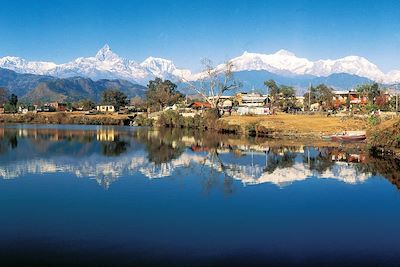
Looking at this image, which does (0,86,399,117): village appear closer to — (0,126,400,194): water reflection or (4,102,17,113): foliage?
(4,102,17,113): foliage

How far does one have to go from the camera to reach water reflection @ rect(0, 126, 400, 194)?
1169 inches

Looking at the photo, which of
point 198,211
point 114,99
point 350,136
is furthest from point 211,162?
Answer: point 114,99

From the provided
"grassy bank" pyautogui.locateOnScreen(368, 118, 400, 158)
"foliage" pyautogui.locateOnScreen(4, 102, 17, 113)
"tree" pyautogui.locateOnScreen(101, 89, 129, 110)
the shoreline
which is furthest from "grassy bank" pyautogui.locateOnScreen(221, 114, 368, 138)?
"foliage" pyautogui.locateOnScreen(4, 102, 17, 113)

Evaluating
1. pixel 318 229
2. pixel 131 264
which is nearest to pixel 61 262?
pixel 131 264

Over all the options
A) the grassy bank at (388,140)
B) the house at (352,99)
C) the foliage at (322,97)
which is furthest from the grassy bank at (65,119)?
the grassy bank at (388,140)

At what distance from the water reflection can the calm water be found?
0.14 metres

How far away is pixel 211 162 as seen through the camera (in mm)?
37250

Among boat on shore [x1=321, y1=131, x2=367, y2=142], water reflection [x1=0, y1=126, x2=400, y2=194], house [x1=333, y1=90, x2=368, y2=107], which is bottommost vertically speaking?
water reflection [x1=0, y1=126, x2=400, y2=194]

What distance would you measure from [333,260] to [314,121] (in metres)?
51.8

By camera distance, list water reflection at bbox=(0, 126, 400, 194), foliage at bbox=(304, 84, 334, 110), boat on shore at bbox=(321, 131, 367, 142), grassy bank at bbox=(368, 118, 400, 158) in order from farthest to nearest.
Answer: foliage at bbox=(304, 84, 334, 110)
boat on shore at bbox=(321, 131, 367, 142)
grassy bank at bbox=(368, 118, 400, 158)
water reflection at bbox=(0, 126, 400, 194)

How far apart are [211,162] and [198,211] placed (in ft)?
56.1

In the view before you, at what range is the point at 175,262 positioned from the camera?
45.3ft

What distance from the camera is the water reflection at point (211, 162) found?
29.7 meters

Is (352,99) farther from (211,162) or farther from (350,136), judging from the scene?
(211,162)
